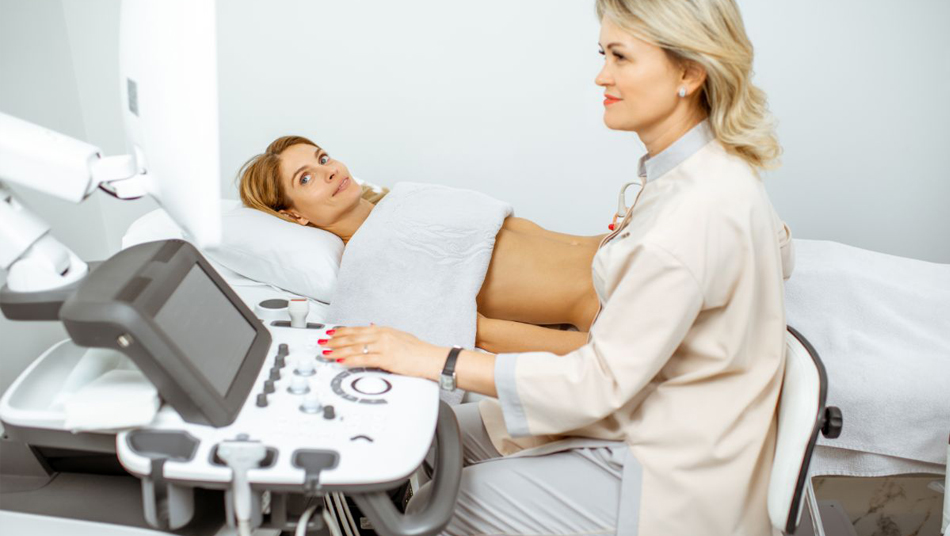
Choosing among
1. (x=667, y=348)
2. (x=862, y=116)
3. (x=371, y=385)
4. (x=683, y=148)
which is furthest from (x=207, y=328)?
(x=862, y=116)

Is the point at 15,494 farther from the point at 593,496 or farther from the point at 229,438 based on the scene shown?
the point at 593,496

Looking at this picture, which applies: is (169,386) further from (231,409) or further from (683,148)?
(683,148)

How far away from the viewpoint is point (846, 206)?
253 centimetres

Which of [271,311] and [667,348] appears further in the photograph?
[271,311]

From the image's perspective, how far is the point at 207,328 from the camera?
1.05 metres

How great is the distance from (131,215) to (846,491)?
218cm


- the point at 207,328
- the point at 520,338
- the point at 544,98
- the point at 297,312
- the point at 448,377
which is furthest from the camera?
the point at 544,98

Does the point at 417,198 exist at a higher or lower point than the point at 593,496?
higher

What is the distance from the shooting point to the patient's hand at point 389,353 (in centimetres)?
115

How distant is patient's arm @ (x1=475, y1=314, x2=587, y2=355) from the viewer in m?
1.66

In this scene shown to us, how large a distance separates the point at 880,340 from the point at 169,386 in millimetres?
1425

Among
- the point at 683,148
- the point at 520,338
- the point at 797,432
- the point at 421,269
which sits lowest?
the point at 520,338

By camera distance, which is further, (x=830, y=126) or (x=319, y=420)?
(x=830, y=126)

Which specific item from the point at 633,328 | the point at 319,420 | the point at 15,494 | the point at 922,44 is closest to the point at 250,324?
the point at 319,420
